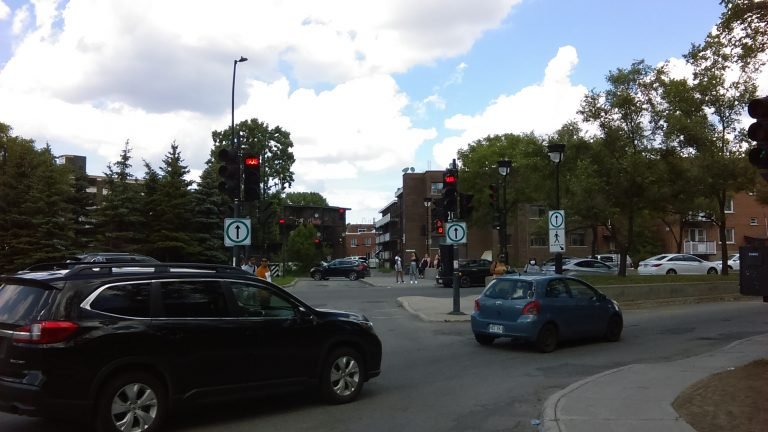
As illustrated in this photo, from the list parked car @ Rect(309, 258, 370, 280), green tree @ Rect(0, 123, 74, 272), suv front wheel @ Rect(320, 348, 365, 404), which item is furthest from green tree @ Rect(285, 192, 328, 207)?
suv front wheel @ Rect(320, 348, 365, 404)

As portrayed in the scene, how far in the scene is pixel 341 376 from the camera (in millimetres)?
7785

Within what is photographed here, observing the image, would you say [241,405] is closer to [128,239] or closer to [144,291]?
[144,291]

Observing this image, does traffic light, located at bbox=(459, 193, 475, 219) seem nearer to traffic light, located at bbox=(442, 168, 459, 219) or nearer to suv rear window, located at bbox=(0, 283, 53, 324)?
traffic light, located at bbox=(442, 168, 459, 219)

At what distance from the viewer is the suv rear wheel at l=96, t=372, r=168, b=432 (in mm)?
5809

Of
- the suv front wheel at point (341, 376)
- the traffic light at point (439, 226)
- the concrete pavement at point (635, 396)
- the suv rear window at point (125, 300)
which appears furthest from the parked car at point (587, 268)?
the suv rear window at point (125, 300)

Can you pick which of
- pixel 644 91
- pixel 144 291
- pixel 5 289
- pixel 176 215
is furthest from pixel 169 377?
pixel 176 215

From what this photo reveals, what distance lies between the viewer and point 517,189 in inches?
2215

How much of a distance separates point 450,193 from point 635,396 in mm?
11063

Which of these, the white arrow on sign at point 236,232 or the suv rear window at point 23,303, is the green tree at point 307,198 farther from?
the suv rear window at point 23,303

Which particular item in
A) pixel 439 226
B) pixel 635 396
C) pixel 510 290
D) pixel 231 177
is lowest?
pixel 635 396

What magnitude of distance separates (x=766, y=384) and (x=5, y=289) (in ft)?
30.2

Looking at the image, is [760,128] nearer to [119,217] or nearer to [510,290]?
[510,290]

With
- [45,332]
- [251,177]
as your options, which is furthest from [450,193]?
[45,332]

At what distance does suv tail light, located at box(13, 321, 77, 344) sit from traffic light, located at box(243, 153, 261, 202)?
24.5ft
